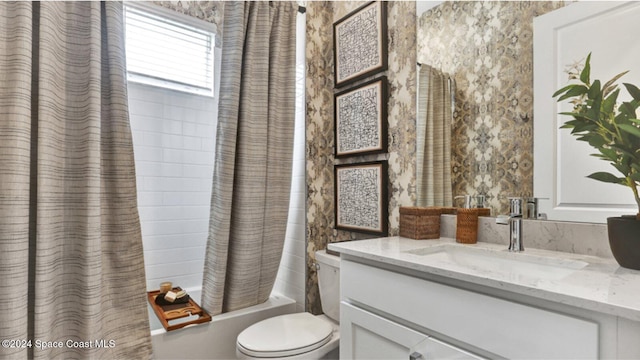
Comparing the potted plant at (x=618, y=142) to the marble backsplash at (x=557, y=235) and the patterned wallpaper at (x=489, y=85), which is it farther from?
the patterned wallpaper at (x=489, y=85)

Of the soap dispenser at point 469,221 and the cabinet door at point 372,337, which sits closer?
the cabinet door at point 372,337

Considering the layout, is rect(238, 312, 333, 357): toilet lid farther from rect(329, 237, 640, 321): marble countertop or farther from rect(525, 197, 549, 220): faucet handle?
rect(525, 197, 549, 220): faucet handle

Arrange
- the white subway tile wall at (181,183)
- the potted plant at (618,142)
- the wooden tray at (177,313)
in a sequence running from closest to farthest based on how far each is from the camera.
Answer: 1. the potted plant at (618,142)
2. the wooden tray at (177,313)
3. the white subway tile wall at (181,183)

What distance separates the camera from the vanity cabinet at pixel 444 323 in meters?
0.65

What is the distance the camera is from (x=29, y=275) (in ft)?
4.14

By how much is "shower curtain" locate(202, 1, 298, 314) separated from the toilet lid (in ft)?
1.08

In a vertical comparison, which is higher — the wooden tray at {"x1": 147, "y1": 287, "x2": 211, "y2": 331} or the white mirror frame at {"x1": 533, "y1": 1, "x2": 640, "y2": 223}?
the white mirror frame at {"x1": 533, "y1": 1, "x2": 640, "y2": 223}

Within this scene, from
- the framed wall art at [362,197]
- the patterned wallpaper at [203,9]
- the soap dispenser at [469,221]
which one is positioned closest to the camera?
the soap dispenser at [469,221]

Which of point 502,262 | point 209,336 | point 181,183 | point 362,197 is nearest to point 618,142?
point 502,262

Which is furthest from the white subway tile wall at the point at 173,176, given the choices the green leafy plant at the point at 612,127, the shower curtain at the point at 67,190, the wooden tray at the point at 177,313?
the green leafy plant at the point at 612,127

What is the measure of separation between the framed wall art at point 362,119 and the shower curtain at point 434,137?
0.21 metres

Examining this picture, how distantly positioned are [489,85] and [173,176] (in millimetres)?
1924

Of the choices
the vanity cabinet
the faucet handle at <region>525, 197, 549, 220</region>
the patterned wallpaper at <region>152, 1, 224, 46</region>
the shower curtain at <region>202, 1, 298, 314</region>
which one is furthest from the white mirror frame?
the patterned wallpaper at <region>152, 1, 224, 46</region>

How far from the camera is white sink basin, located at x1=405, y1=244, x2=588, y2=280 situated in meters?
0.90
